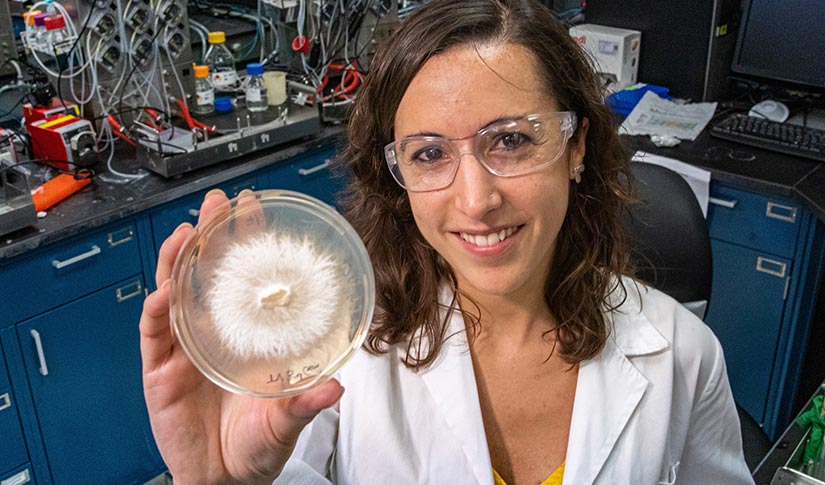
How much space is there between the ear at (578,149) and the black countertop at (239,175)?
2.77 ft

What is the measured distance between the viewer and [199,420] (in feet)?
3.24

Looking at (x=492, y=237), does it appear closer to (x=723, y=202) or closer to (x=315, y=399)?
(x=315, y=399)

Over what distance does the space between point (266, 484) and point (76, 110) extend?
2.02m

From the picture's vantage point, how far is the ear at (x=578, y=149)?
4.24ft

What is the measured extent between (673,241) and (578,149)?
0.71 metres

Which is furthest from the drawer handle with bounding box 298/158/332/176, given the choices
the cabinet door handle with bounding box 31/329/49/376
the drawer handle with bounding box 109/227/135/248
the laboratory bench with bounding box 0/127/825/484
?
the cabinet door handle with bounding box 31/329/49/376

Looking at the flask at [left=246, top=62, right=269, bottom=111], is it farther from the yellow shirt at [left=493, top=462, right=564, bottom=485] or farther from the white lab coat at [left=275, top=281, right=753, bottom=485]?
the yellow shirt at [left=493, top=462, right=564, bottom=485]

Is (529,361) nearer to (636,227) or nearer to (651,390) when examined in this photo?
(651,390)

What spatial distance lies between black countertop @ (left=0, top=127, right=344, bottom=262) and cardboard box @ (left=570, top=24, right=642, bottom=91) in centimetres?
123

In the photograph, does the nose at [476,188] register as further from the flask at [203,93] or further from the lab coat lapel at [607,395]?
the flask at [203,93]

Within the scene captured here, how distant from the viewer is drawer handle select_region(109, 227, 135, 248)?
7.76 feet

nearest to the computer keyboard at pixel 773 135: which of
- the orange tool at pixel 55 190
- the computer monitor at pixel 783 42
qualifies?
the computer monitor at pixel 783 42

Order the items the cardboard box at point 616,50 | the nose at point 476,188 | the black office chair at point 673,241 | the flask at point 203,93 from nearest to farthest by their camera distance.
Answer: the nose at point 476,188, the black office chair at point 673,241, the flask at point 203,93, the cardboard box at point 616,50

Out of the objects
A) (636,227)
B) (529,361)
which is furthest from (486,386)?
(636,227)
